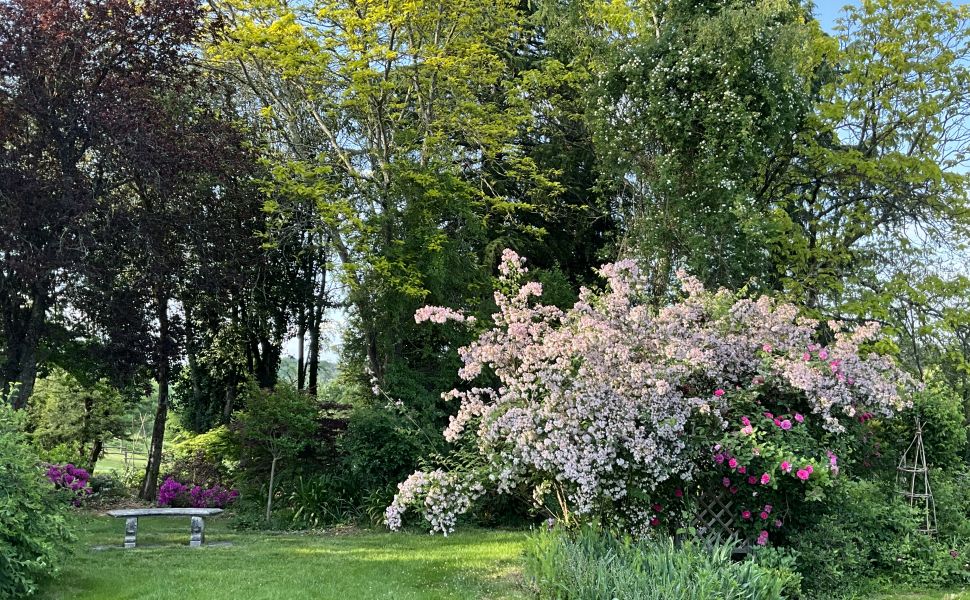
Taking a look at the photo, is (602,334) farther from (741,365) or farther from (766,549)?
(766,549)

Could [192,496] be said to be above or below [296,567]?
above

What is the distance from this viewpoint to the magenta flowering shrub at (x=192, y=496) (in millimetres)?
10150

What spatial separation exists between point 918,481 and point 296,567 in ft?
18.8

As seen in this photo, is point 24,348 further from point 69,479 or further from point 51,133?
point 51,133

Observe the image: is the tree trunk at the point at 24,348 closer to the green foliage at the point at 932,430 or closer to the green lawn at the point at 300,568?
the green lawn at the point at 300,568

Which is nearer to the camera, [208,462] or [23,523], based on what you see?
[23,523]

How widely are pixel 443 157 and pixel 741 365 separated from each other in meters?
7.29

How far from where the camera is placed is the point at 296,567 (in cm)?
622

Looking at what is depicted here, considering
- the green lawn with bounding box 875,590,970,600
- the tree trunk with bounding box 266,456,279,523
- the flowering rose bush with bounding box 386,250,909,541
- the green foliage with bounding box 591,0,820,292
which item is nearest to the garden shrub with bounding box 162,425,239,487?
the tree trunk with bounding box 266,456,279,523

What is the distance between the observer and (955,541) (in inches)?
249

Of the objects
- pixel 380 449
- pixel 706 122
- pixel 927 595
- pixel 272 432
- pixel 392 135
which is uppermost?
pixel 392 135

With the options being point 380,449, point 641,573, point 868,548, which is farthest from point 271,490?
point 868,548

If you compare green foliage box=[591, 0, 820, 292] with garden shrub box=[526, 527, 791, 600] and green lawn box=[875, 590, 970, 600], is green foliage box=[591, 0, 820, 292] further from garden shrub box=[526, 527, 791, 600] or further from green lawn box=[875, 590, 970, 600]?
garden shrub box=[526, 527, 791, 600]

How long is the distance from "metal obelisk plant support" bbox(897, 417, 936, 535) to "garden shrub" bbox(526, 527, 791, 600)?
7.85 feet
